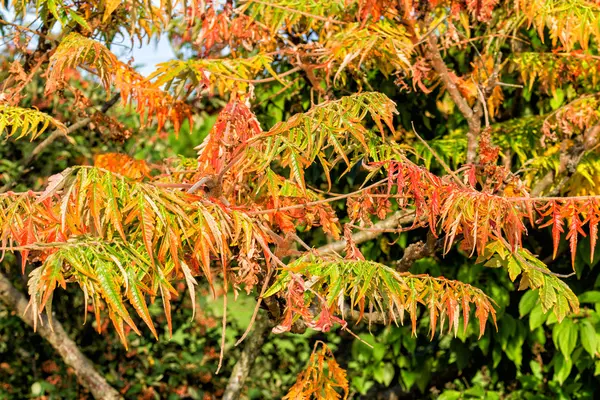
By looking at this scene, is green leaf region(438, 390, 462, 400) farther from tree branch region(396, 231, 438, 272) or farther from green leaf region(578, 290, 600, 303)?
tree branch region(396, 231, 438, 272)

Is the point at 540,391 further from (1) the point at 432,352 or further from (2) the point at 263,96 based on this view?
(2) the point at 263,96

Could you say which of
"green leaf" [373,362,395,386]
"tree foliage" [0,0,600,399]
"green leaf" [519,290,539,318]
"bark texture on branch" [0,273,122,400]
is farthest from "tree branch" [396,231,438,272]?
"green leaf" [373,362,395,386]

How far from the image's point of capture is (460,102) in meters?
2.83

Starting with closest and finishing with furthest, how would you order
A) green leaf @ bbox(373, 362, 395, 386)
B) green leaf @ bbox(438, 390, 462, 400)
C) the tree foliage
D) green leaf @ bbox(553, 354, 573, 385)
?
the tree foliage < green leaf @ bbox(553, 354, 573, 385) < green leaf @ bbox(438, 390, 462, 400) < green leaf @ bbox(373, 362, 395, 386)

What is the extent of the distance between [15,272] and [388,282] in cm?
323

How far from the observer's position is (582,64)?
3061 millimetres

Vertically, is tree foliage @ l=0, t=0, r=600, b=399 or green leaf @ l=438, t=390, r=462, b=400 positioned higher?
tree foliage @ l=0, t=0, r=600, b=399

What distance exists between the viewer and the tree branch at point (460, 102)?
107 inches

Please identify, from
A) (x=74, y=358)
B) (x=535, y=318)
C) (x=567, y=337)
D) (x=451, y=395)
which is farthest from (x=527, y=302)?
(x=74, y=358)

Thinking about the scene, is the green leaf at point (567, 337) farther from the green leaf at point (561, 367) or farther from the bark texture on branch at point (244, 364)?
the bark texture on branch at point (244, 364)

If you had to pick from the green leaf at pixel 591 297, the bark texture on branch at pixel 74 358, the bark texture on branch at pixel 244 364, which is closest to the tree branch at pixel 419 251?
the bark texture on branch at pixel 244 364

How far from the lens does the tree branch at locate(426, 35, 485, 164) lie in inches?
107

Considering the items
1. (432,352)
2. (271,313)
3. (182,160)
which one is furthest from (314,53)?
(432,352)

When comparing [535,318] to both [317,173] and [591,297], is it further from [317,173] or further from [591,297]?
[317,173]
